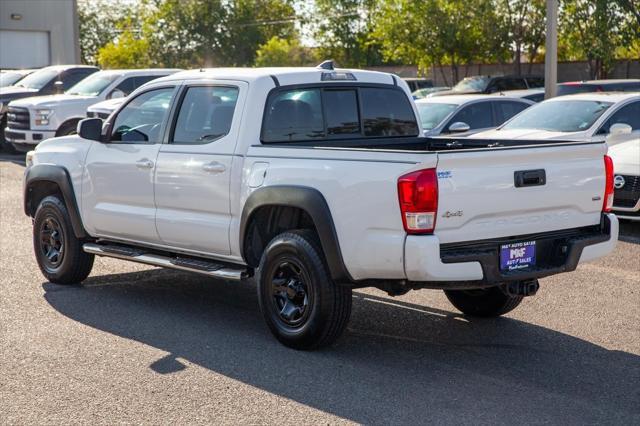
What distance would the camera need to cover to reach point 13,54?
149ft

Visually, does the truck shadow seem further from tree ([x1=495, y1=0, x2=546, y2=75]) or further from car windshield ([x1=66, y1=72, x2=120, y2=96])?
tree ([x1=495, y1=0, x2=546, y2=75])

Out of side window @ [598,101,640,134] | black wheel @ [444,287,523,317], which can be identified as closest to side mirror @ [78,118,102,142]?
black wheel @ [444,287,523,317]

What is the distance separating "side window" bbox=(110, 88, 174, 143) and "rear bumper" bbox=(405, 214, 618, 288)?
9.32 feet

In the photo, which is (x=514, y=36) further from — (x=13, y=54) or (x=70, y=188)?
(x=70, y=188)

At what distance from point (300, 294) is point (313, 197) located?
28.4 inches

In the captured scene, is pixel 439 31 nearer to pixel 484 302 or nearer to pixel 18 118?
pixel 18 118

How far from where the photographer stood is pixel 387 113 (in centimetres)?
795

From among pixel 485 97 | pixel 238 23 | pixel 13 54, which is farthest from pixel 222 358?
pixel 238 23

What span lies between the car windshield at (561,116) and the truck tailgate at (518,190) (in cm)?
678

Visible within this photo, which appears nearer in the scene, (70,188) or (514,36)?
(70,188)

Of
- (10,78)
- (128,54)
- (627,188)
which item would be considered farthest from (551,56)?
(128,54)

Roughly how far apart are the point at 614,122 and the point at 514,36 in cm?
2700

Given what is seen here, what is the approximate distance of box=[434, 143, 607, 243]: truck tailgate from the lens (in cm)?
595

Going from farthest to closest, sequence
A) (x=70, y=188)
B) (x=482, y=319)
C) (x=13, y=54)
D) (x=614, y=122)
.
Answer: (x=13, y=54) < (x=614, y=122) < (x=70, y=188) < (x=482, y=319)
